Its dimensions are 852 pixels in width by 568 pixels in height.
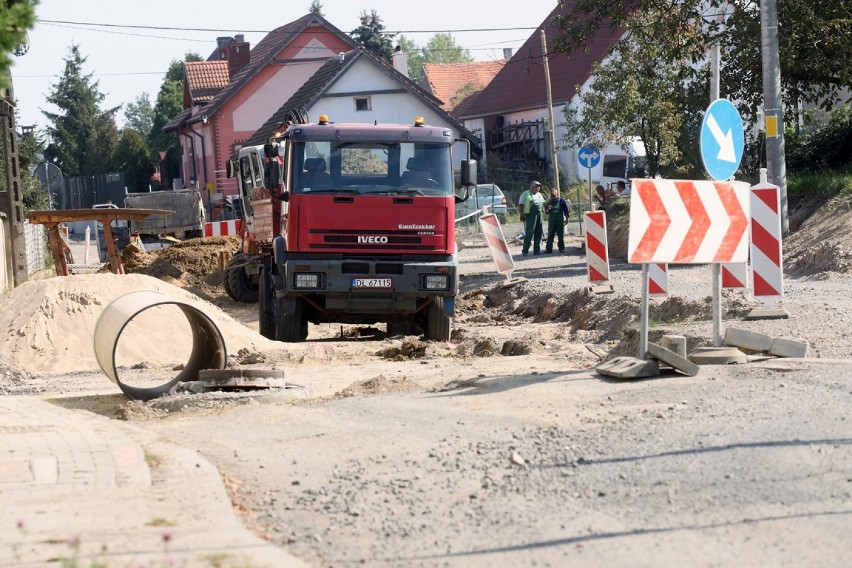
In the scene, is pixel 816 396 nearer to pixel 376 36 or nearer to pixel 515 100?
pixel 515 100

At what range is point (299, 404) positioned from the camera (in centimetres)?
1034

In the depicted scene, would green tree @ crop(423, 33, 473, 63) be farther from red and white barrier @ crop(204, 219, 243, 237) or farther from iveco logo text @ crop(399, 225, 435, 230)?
iveco logo text @ crop(399, 225, 435, 230)

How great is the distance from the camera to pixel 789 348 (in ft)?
34.9

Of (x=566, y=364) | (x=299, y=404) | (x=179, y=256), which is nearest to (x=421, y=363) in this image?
(x=566, y=364)

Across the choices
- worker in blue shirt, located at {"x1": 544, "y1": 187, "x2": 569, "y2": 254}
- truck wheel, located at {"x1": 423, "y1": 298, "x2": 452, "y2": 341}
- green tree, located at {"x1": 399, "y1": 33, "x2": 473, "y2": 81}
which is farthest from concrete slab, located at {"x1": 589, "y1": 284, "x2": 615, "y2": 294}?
green tree, located at {"x1": 399, "y1": 33, "x2": 473, "y2": 81}

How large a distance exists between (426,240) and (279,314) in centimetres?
222

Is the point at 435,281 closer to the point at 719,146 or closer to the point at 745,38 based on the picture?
the point at 719,146

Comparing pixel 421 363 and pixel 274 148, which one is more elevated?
pixel 274 148

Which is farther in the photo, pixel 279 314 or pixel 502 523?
pixel 279 314

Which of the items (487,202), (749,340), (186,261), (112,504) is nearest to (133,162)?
(487,202)

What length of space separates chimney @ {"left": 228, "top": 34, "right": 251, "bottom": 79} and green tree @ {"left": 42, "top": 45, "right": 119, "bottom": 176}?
23.3 meters

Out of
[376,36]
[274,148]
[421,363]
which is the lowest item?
[421,363]

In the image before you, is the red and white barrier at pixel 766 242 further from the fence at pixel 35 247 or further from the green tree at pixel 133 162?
the green tree at pixel 133 162

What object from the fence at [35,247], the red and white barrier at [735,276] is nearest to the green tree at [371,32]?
the fence at [35,247]
